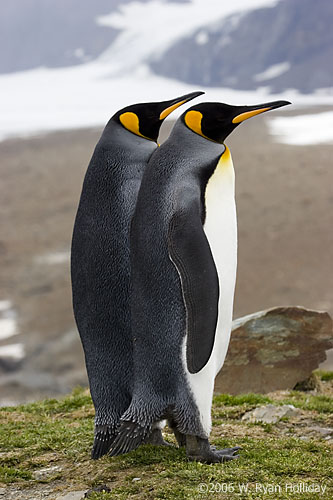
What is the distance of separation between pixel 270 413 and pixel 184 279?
2024 mm

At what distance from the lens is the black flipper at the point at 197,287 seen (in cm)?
307

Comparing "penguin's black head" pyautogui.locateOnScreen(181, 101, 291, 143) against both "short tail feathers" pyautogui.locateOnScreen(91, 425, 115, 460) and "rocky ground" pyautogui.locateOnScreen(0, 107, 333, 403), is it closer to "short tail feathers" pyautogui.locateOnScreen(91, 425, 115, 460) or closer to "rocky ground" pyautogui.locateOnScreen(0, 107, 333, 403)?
"short tail feathers" pyautogui.locateOnScreen(91, 425, 115, 460)

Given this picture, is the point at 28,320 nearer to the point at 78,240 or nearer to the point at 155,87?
the point at 78,240

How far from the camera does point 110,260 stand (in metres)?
3.47

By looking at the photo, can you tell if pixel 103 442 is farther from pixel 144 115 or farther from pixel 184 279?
pixel 144 115

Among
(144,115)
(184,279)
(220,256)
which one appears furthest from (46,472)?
(144,115)

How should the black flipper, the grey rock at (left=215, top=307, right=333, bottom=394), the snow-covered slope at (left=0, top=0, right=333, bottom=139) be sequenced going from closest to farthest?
the black flipper, the grey rock at (left=215, top=307, right=333, bottom=394), the snow-covered slope at (left=0, top=0, right=333, bottom=139)

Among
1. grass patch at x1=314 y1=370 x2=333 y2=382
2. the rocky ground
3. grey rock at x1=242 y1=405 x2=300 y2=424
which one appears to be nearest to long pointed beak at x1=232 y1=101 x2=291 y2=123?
grey rock at x1=242 y1=405 x2=300 y2=424


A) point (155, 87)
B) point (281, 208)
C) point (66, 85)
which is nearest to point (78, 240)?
point (281, 208)

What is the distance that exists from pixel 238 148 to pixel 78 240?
1288 inches

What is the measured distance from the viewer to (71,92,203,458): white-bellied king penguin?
346 centimetres

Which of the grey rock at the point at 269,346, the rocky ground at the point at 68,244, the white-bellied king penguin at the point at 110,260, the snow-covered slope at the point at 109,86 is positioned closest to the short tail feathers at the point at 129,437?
the white-bellied king penguin at the point at 110,260

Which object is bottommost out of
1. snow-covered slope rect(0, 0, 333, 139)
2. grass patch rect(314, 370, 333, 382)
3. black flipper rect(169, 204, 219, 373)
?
grass patch rect(314, 370, 333, 382)

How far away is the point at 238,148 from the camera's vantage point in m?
35.5
